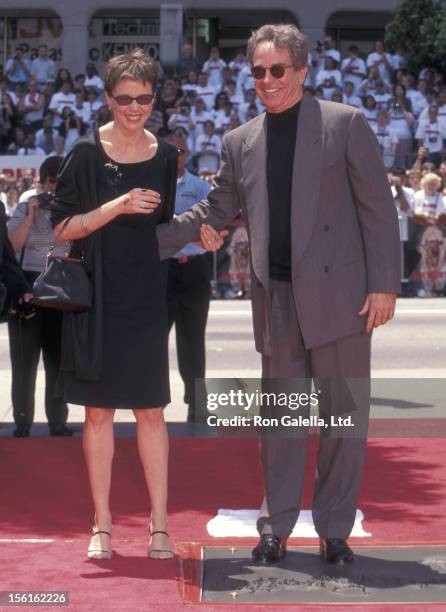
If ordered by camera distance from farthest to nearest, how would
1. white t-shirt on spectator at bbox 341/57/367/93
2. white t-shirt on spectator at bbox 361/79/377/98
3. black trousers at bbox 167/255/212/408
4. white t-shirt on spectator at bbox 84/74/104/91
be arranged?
1. white t-shirt on spectator at bbox 84/74/104/91
2. white t-shirt on spectator at bbox 341/57/367/93
3. white t-shirt on spectator at bbox 361/79/377/98
4. black trousers at bbox 167/255/212/408

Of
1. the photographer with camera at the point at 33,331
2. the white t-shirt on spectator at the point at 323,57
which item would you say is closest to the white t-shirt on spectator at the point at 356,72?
the white t-shirt on spectator at the point at 323,57

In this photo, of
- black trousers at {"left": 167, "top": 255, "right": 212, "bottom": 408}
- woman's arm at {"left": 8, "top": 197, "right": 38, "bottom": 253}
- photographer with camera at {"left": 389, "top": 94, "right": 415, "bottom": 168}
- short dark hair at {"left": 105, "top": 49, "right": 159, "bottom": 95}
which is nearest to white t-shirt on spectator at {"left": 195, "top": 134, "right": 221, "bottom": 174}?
photographer with camera at {"left": 389, "top": 94, "right": 415, "bottom": 168}

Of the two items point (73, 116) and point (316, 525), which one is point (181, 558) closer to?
point (316, 525)

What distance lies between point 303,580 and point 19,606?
3.68ft

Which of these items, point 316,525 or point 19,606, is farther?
point 316,525

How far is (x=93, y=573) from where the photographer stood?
5715 mm

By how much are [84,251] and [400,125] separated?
21.2 metres

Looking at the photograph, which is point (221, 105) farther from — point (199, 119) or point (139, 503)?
point (139, 503)

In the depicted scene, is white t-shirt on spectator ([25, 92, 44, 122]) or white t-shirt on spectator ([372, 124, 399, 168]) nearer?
white t-shirt on spectator ([372, 124, 399, 168])

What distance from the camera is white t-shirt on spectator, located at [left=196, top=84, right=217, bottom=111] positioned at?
28328mm

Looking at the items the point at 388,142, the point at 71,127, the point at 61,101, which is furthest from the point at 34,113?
the point at 388,142

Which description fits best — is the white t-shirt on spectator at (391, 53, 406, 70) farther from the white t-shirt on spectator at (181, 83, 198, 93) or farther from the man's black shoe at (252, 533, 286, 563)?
the man's black shoe at (252, 533, 286, 563)

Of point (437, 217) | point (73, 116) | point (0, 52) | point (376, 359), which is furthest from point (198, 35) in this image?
point (376, 359)

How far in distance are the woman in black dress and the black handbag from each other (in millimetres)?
50
